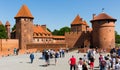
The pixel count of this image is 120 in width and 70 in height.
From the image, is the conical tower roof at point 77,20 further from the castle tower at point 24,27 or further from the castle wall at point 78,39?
the castle tower at point 24,27

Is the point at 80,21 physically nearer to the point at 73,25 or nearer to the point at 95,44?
the point at 73,25

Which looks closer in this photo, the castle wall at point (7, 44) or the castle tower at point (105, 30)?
the castle tower at point (105, 30)

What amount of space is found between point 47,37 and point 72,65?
69.5 meters

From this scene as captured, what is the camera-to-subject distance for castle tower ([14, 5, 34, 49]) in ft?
228

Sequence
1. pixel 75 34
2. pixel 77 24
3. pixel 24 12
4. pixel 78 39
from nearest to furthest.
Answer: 1. pixel 78 39
2. pixel 75 34
3. pixel 24 12
4. pixel 77 24

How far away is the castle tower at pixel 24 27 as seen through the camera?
228ft

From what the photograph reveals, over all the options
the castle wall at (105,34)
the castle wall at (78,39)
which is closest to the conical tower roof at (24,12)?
the castle wall at (78,39)

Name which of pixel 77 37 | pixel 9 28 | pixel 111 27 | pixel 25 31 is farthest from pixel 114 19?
pixel 9 28

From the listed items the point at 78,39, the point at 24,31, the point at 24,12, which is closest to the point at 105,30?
the point at 78,39

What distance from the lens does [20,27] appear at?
7025cm

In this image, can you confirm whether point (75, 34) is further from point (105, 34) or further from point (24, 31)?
point (24, 31)

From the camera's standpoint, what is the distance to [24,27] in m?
70.4

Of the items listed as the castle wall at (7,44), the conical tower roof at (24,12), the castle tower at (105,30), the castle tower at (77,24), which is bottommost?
the castle wall at (7,44)

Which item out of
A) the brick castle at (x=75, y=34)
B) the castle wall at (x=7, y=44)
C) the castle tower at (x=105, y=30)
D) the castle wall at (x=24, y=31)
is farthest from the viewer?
the castle wall at (x=24, y=31)
